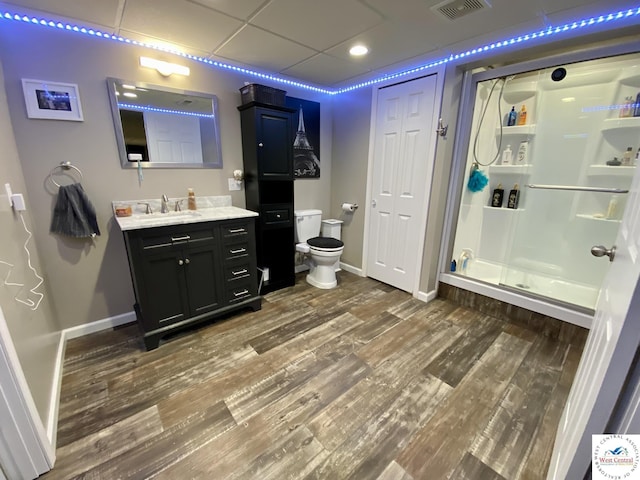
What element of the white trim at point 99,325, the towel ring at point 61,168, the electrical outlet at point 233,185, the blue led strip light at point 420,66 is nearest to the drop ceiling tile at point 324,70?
the blue led strip light at point 420,66

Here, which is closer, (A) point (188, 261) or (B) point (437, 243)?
(A) point (188, 261)

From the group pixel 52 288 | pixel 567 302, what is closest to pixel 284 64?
pixel 52 288

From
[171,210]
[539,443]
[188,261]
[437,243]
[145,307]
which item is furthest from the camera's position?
[437,243]

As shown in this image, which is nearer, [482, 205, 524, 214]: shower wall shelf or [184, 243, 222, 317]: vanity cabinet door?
[184, 243, 222, 317]: vanity cabinet door

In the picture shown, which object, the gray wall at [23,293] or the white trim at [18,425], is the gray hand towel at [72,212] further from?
the white trim at [18,425]

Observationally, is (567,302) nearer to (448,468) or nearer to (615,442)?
(448,468)

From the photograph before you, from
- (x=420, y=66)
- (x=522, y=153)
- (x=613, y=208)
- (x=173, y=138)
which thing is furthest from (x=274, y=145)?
(x=613, y=208)

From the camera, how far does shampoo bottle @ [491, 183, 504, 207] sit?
296 centimetres

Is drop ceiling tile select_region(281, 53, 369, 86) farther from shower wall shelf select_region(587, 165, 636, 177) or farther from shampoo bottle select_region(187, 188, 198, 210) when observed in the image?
shower wall shelf select_region(587, 165, 636, 177)

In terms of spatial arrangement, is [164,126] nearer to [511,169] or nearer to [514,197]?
[511,169]

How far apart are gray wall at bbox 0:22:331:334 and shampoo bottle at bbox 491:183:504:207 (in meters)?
2.90

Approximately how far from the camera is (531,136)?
2.77 metres

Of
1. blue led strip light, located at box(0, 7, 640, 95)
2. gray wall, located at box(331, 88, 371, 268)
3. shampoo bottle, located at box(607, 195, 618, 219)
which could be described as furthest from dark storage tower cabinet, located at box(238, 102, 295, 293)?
shampoo bottle, located at box(607, 195, 618, 219)

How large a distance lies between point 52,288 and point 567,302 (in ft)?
12.8
